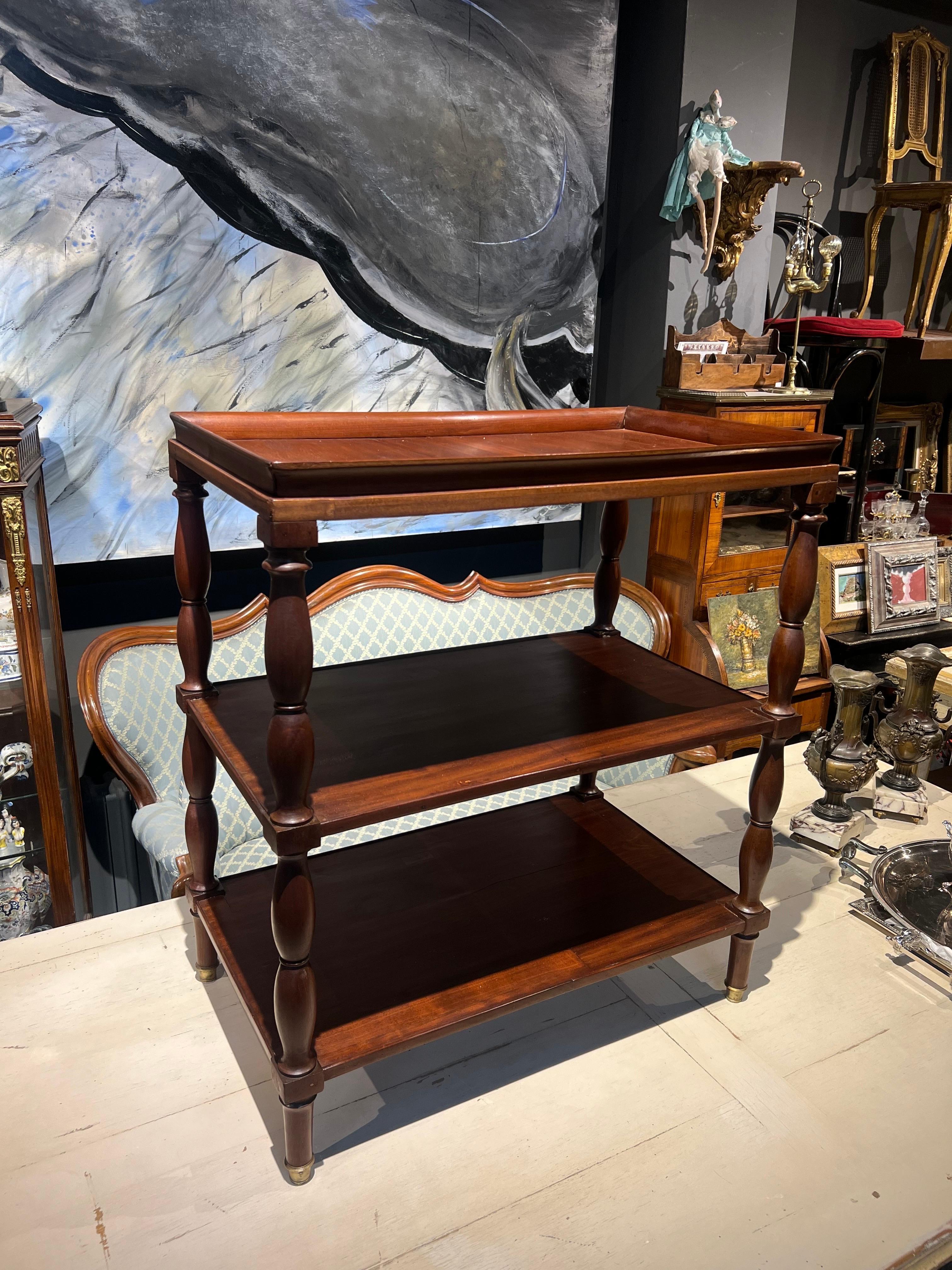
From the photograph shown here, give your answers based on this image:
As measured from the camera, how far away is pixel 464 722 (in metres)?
1.31

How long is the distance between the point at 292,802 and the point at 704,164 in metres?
2.60

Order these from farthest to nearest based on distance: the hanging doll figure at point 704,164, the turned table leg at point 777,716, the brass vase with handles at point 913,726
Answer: the hanging doll figure at point 704,164
the brass vase with handles at point 913,726
the turned table leg at point 777,716

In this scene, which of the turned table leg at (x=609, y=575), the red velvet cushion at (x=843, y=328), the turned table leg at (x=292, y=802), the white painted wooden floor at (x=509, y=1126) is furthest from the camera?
the red velvet cushion at (x=843, y=328)

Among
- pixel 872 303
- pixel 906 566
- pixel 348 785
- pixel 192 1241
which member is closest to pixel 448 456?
pixel 348 785

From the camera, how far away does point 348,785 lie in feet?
3.63

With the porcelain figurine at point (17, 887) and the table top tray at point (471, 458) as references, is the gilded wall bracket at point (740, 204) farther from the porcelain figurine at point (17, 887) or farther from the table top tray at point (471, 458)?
the porcelain figurine at point (17, 887)

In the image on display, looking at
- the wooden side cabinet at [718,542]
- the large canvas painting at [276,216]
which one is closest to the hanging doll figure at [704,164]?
the large canvas painting at [276,216]

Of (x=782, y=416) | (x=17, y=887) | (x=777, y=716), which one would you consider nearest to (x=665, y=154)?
(x=782, y=416)

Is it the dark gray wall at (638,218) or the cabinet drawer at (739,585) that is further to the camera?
the cabinet drawer at (739,585)

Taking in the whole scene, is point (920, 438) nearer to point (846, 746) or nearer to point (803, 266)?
point (803, 266)

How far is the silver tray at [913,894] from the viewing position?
157cm

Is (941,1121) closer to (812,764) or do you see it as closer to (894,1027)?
(894,1027)

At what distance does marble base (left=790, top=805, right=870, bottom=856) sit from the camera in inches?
74.5

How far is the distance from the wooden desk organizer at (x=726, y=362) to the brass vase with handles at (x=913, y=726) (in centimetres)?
129
